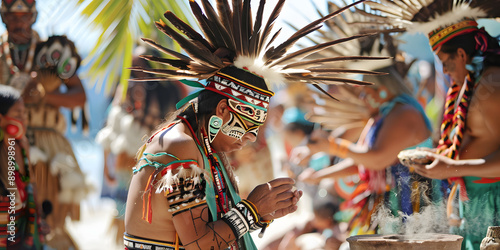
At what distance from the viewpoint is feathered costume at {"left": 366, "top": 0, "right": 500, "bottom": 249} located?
3.87 meters

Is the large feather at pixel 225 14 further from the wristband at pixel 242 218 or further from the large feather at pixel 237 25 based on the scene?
the wristband at pixel 242 218

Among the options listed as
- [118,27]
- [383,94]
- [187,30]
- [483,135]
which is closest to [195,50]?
[187,30]

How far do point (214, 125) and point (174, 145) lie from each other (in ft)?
1.09

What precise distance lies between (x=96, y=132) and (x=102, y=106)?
36cm

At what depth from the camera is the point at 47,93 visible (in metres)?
5.70

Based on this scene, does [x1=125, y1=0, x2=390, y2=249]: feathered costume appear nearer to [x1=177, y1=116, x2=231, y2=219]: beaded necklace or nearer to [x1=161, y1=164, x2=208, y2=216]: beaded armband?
[x1=177, y1=116, x2=231, y2=219]: beaded necklace

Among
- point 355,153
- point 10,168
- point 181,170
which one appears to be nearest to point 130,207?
point 181,170

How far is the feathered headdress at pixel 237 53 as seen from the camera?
292cm

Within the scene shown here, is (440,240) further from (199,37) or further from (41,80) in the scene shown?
(41,80)

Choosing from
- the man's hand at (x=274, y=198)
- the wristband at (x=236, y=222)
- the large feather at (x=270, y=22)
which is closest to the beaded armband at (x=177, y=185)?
the wristband at (x=236, y=222)

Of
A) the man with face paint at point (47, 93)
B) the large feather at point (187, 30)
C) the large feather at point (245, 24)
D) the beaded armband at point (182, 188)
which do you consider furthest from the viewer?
the man with face paint at point (47, 93)

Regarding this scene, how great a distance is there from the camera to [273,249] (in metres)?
5.90

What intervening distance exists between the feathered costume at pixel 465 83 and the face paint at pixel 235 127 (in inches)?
70.5

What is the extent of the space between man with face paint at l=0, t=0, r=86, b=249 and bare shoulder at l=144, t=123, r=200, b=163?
310 centimetres
